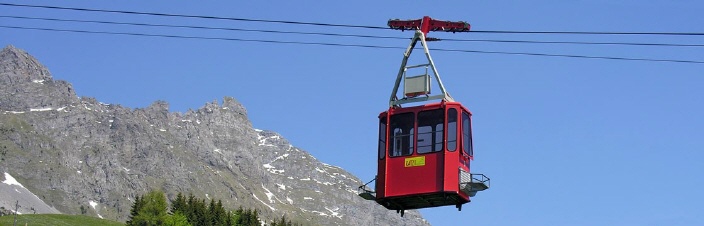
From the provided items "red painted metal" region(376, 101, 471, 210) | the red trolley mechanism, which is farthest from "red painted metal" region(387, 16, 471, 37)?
"red painted metal" region(376, 101, 471, 210)

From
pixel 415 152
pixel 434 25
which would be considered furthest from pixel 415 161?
pixel 434 25

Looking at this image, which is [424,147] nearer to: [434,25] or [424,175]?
[424,175]

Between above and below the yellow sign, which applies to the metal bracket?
above

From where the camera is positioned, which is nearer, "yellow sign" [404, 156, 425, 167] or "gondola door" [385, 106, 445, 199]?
"gondola door" [385, 106, 445, 199]

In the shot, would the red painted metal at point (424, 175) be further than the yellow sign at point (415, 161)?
No

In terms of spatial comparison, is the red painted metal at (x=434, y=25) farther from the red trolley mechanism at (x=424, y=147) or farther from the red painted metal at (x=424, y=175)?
the red painted metal at (x=424, y=175)

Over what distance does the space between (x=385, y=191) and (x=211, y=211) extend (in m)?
160

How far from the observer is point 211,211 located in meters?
198

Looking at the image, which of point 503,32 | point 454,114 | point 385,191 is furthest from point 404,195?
point 503,32

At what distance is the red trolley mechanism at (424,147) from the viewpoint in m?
39.4

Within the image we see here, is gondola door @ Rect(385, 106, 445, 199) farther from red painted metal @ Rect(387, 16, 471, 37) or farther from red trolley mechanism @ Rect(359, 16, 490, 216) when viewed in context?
red painted metal @ Rect(387, 16, 471, 37)

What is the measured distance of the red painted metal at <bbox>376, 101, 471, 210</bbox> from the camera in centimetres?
3925

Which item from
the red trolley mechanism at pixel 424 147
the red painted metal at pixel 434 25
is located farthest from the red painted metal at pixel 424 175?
the red painted metal at pixel 434 25

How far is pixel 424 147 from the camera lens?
40.5 metres
